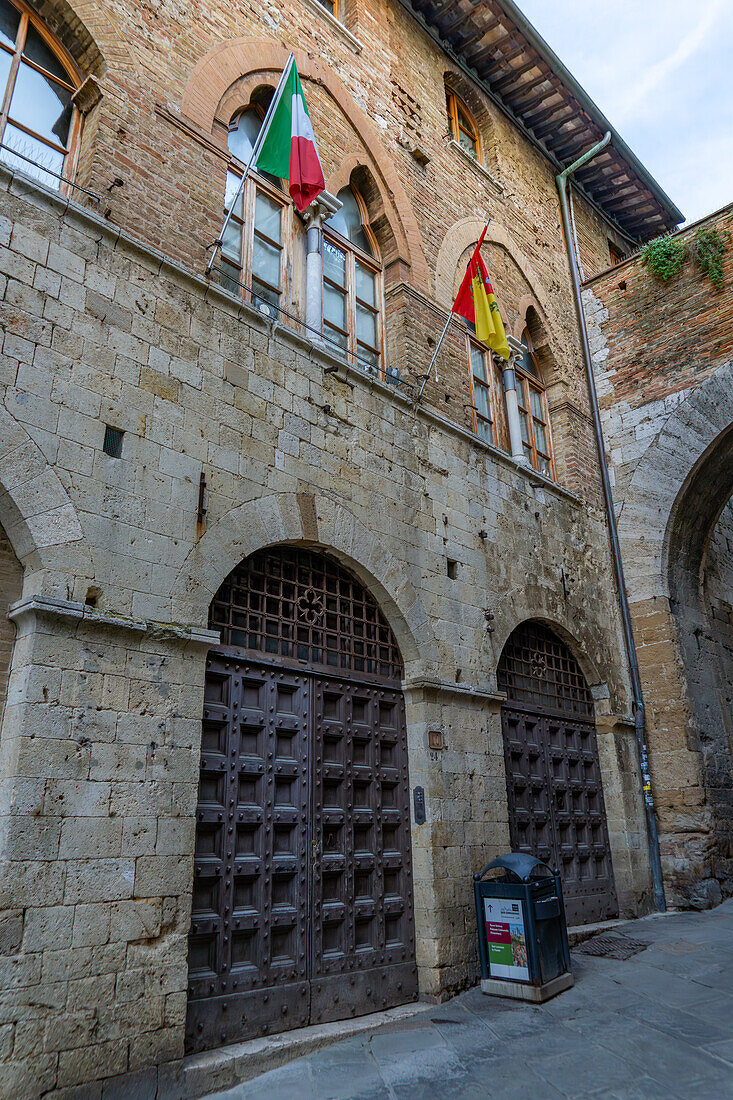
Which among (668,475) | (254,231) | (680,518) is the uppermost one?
(254,231)

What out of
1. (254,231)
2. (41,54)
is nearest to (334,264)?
(254,231)

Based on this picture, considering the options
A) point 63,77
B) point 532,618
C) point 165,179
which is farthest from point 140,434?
point 532,618

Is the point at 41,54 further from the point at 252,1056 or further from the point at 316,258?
the point at 252,1056

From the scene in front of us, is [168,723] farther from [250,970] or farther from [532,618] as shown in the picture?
[532,618]

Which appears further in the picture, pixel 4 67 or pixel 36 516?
pixel 4 67

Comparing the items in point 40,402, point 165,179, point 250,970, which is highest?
point 165,179

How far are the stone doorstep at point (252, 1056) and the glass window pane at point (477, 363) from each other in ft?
20.0

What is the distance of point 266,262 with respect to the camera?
615 centimetres

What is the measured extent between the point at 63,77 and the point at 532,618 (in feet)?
19.0

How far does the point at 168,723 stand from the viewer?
13.5 ft

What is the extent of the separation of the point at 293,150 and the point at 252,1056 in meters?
5.96

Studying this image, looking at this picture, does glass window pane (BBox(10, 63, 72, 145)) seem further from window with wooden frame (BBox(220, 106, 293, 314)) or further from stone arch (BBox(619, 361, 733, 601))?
stone arch (BBox(619, 361, 733, 601))

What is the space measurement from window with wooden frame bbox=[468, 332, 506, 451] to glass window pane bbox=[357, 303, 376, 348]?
1300 mm

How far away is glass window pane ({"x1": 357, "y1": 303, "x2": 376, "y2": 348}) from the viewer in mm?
6971
